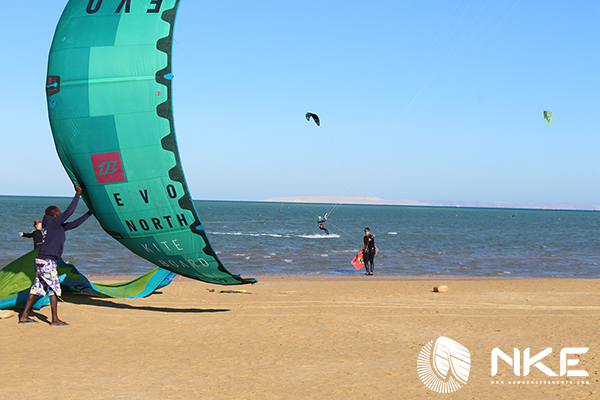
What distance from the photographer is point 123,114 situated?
724cm

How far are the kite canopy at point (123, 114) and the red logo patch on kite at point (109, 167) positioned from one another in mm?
15

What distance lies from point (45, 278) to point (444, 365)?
18.5 ft

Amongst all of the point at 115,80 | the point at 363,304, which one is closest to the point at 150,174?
the point at 115,80

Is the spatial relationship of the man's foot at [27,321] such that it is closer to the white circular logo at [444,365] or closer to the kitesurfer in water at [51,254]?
the kitesurfer in water at [51,254]

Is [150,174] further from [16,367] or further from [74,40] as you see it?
[16,367]

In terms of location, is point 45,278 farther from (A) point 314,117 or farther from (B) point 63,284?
(A) point 314,117

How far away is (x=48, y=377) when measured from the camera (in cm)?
539

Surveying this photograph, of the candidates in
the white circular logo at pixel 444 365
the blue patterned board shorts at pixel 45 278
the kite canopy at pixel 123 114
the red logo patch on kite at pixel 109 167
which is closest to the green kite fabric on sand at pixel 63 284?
the blue patterned board shorts at pixel 45 278

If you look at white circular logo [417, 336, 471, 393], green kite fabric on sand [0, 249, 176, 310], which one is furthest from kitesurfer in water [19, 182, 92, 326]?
white circular logo [417, 336, 471, 393]

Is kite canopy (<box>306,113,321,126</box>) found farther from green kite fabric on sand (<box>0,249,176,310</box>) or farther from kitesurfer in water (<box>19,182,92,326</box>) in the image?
kitesurfer in water (<box>19,182,92,326</box>)

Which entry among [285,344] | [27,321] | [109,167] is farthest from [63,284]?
[285,344]

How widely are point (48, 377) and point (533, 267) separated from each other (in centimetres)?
2085

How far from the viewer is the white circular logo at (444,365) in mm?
5375

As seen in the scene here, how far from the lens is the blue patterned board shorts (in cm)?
743
